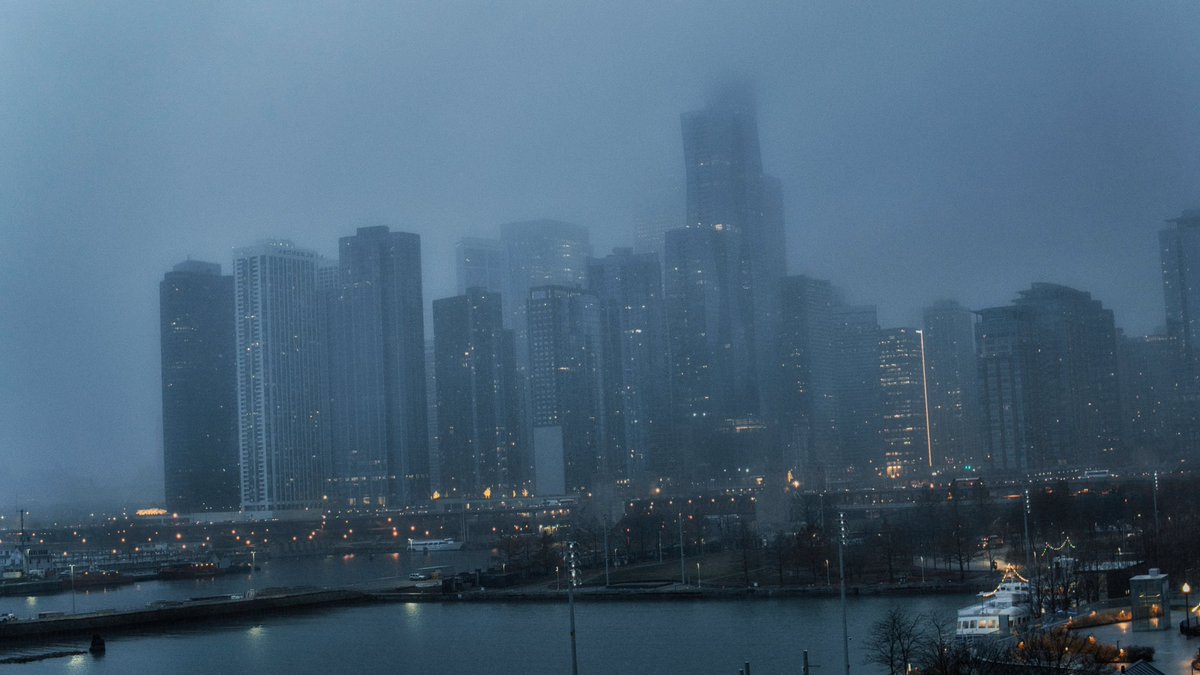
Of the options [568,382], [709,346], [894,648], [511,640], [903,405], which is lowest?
[511,640]

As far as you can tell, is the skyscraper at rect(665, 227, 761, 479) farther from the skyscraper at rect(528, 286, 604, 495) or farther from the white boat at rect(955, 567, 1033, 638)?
the white boat at rect(955, 567, 1033, 638)

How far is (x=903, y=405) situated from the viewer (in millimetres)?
78125

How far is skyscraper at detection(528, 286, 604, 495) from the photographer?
73.1 m

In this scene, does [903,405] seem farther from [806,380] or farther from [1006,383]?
[1006,383]

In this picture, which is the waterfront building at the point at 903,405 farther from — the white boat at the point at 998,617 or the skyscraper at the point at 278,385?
the white boat at the point at 998,617

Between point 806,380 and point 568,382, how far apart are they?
47.4 feet

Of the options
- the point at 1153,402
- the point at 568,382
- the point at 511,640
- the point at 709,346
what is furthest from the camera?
the point at 568,382

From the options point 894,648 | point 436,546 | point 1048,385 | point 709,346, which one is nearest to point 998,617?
point 894,648

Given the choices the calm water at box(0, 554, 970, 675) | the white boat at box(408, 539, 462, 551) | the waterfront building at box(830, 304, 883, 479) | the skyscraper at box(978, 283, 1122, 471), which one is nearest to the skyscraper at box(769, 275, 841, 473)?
the waterfront building at box(830, 304, 883, 479)

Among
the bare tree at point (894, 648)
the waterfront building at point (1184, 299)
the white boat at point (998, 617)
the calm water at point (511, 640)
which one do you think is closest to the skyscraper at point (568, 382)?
the waterfront building at point (1184, 299)

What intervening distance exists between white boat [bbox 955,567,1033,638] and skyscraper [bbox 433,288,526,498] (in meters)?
59.5

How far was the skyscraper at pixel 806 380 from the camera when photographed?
72.4m

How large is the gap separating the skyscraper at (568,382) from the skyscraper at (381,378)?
26.2 feet

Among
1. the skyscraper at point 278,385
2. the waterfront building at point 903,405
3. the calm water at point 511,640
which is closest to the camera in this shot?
the calm water at point 511,640
